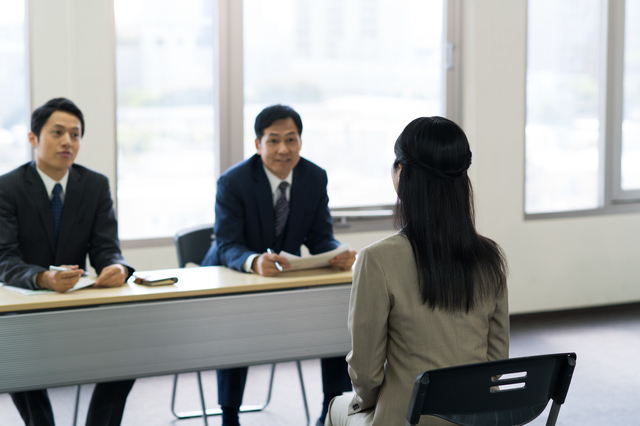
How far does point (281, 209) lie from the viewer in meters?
2.82

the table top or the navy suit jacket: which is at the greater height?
the navy suit jacket

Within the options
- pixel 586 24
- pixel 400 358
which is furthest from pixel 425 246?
pixel 586 24

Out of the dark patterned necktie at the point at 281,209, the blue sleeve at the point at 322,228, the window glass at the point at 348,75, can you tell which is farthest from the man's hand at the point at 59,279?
the window glass at the point at 348,75

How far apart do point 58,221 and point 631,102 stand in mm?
4322

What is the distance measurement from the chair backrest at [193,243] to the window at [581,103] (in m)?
2.67

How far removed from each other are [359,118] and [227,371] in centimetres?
221

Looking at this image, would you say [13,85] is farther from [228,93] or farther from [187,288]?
[187,288]

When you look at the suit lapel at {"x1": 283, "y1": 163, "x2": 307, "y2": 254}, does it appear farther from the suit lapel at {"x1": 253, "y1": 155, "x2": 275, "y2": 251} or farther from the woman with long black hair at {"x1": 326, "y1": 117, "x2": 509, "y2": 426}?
the woman with long black hair at {"x1": 326, "y1": 117, "x2": 509, "y2": 426}

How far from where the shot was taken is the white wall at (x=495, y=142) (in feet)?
11.2

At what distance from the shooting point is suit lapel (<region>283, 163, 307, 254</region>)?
2.83 meters

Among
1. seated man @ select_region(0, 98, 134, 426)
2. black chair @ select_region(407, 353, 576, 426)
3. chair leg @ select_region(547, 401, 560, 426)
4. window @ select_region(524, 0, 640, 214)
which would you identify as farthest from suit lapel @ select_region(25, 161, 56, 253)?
window @ select_region(524, 0, 640, 214)

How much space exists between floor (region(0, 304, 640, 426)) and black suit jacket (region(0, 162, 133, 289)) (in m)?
0.85

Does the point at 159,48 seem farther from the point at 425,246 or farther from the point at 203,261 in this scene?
the point at 425,246

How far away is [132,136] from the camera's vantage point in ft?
12.2
